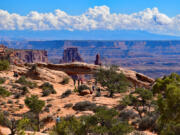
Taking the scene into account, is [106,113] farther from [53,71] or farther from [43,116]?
[53,71]

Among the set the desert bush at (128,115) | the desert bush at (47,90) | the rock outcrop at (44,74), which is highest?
the rock outcrop at (44,74)

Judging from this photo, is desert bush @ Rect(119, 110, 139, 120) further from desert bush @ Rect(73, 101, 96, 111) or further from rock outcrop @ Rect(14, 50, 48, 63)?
rock outcrop @ Rect(14, 50, 48, 63)

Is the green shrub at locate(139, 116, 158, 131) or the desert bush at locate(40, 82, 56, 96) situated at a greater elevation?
the green shrub at locate(139, 116, 158, 131)

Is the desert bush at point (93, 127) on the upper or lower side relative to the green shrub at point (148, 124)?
upper

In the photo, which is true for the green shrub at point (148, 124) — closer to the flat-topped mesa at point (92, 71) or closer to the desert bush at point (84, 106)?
the desert bush at point (84, 106)

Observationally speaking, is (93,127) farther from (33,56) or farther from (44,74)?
(33,56)

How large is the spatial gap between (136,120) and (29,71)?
35284mm

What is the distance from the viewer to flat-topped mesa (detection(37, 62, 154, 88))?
49.3m

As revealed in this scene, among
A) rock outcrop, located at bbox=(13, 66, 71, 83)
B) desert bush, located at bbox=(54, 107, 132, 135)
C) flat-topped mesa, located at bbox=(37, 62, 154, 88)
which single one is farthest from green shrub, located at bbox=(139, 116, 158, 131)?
rock outcrop, located at bbox=(13, 66, 71, 83)

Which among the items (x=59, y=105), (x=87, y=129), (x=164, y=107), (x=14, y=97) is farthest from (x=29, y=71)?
(x=164, y=107)

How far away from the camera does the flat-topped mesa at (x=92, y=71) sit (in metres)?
49.3

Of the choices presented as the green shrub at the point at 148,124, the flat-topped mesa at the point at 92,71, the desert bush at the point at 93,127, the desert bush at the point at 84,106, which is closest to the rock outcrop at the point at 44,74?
the flat-topped mesa at the point at 92,71

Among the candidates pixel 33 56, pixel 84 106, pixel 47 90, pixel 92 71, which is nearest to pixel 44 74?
pixel 92 71

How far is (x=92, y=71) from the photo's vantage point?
5206 cm
